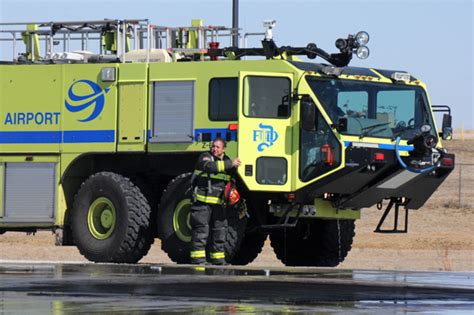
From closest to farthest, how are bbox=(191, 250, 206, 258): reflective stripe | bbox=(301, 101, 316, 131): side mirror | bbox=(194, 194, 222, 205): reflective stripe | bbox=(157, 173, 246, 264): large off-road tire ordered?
1. bbox=(191, 250, 206, 258): reflective stripe
2. bbox=(194, 194, 222, 205): reflective stripe
3. bbox=(301, 101, 316, 131): side mirror
4. bbox=(157, 173, 246, 264): large off-road tire

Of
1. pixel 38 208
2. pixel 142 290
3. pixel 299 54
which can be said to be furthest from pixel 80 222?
pixel 142 290

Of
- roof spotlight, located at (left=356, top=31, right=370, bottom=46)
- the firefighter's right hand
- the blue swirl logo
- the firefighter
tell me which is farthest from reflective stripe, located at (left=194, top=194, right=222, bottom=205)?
roof spotlight, located at (left=356, top=31, right=370, bottom=46)

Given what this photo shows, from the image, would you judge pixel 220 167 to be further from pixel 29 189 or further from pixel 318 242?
pixel 29 189

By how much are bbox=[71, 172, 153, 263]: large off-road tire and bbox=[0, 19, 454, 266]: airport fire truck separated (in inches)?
0.8

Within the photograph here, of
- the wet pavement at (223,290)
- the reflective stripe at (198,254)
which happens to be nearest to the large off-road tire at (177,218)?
the reflective stripe at (198,254)

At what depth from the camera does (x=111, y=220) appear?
22578mm

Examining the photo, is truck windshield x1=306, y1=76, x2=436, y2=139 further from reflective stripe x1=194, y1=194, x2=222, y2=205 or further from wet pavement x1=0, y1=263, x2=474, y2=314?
wet pavement x1=0, y1=263, x2=474, y2=314

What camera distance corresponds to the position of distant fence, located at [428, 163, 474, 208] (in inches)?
1677

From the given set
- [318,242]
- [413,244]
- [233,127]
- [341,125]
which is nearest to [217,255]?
[233,127]

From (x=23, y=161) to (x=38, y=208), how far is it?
29.7 inches

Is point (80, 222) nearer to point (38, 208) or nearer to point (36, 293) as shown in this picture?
point (38, 208)

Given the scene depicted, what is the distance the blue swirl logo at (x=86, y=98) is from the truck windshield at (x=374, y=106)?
3.23m

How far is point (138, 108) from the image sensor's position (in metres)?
22.2

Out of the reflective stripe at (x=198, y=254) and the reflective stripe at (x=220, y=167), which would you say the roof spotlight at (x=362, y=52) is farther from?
the reflective stripe at (x=198, y=254)
